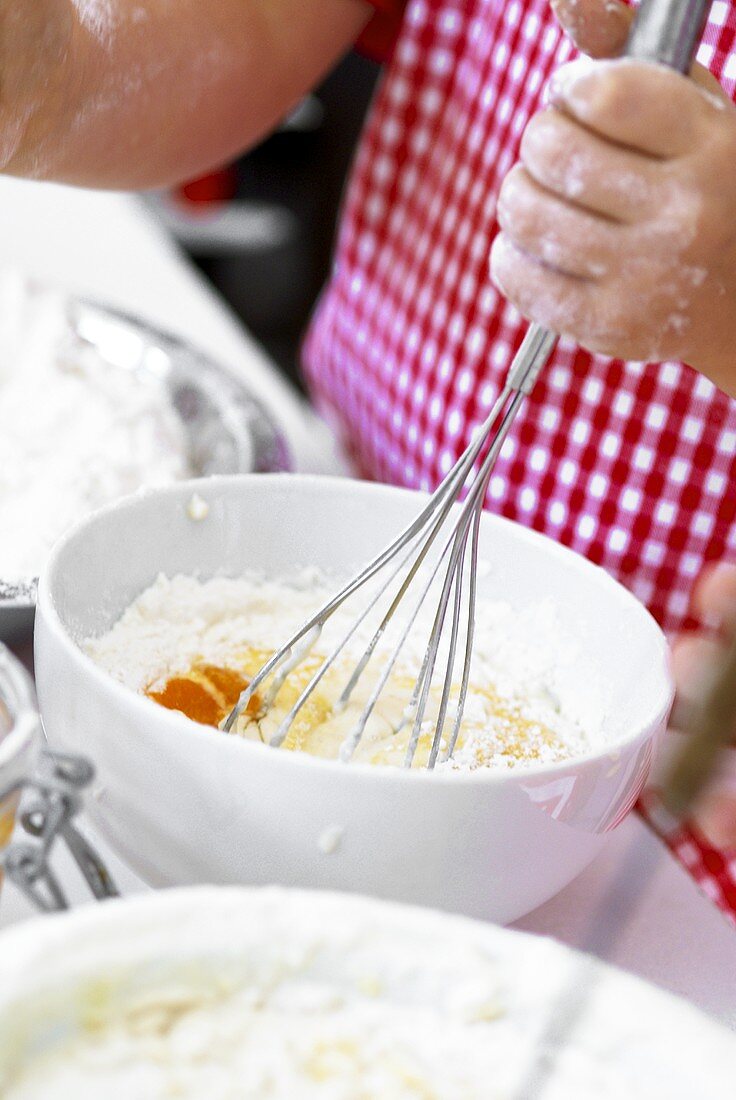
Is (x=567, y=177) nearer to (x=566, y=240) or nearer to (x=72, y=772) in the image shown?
(x=566, y=240)

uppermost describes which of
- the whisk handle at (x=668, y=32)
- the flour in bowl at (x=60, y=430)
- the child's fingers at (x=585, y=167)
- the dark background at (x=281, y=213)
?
the whisk handle at (x=668, y=32)

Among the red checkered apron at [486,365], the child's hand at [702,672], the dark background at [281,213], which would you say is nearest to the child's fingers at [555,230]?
the child's hand at [702,672]

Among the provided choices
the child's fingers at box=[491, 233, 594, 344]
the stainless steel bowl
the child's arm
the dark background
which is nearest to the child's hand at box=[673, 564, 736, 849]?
the child's fingers at box=[491, 233, 594, 344]

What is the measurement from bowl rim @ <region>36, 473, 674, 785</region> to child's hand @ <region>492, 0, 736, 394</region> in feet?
0.39

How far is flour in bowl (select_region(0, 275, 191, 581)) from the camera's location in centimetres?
62

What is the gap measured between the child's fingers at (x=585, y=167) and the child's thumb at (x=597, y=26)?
0.19 ft

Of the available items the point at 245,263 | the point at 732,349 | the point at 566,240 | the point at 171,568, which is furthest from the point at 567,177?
the point at 245,263

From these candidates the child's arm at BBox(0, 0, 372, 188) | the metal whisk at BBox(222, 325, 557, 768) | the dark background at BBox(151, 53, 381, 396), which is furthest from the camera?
the dark background at BBox(151, 53, 381, 396)

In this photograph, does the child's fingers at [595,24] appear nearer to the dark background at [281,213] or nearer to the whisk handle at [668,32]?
the whisk handle at [668,32]

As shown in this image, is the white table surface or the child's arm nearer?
the white table surface

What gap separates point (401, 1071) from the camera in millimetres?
327

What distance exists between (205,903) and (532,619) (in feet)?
0.84

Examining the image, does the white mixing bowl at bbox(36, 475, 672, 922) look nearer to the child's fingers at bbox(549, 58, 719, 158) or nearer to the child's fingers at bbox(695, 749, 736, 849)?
the child's fingers at bbox(695, 749, 736, 849)

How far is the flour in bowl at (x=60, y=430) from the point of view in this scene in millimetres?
617
